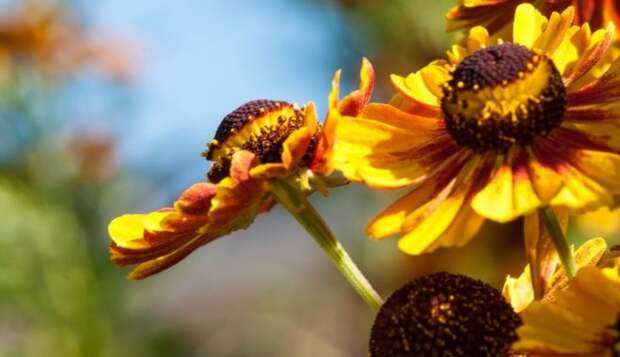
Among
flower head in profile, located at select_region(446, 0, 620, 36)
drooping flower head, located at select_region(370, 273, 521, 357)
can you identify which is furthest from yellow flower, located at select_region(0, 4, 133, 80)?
drooping flower head, located at select_region(370, 273, 521, 357)

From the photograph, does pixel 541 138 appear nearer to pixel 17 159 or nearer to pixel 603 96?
pixel 603 96

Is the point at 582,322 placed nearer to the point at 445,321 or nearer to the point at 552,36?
the point at 445,321

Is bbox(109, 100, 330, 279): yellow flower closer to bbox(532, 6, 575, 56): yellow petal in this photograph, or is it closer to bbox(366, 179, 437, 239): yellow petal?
bbox(366, 179, 437, 239): yellow petal

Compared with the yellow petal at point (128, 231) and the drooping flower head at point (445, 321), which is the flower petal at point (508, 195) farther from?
the yellow petal at point (128, 231)

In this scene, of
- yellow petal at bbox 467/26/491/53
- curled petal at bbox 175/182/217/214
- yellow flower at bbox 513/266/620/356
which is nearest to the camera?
yellow flower at bbox 513/266/620/356

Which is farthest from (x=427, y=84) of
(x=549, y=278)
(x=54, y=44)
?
(x=54, y=44)
